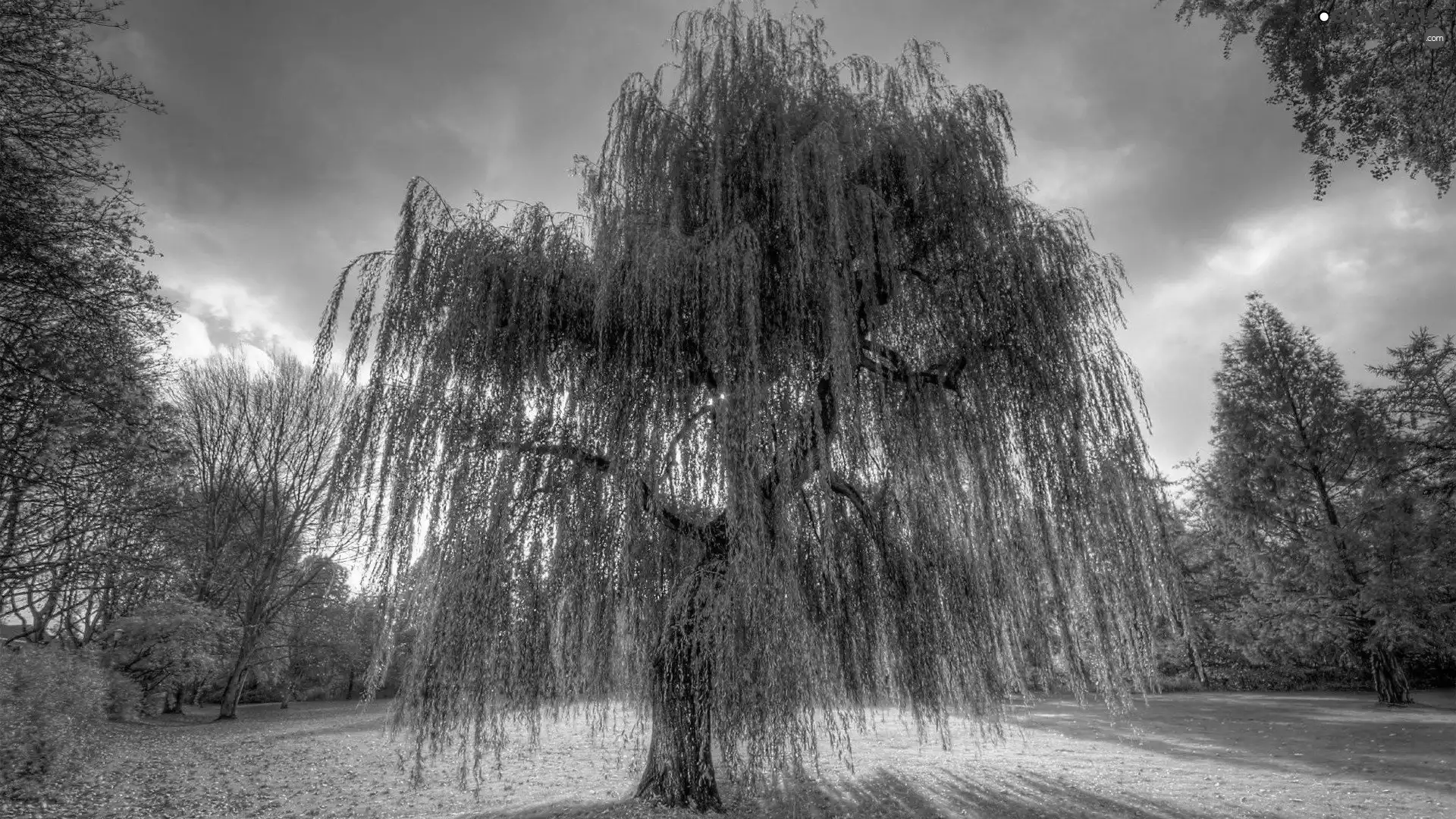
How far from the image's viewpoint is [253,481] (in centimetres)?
1848

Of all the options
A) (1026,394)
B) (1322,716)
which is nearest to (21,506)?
(1026,394)

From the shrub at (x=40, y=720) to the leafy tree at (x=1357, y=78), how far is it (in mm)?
12914

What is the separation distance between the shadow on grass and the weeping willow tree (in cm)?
75

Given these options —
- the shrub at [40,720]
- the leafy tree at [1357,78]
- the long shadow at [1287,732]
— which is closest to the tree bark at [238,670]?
the shrub at [40,720]

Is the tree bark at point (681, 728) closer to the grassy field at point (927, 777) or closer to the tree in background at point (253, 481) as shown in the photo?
the grassy field at point (927, 777)

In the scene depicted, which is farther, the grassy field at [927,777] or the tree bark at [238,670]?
the tree bark at [238,670]

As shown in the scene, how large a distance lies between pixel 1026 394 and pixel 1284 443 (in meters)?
15.2

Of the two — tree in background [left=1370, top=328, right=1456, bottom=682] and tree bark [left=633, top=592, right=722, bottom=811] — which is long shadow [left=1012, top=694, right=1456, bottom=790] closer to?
tree in background [left=1370, top=328, right=1456, bottom=682]

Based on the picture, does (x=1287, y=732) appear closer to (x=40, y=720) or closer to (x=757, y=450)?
(x=757, y=450)

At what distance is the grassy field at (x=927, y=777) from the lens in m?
6.77

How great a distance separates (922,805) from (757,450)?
502cm

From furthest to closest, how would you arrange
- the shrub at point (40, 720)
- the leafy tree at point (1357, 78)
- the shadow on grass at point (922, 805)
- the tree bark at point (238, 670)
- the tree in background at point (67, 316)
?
the tree bark at point (238, 670), the shrub at point (40, 720), the shadow on grass at point (922, 805), the tree in background at point (67, 316), the leafy tree at point (1357, 78)

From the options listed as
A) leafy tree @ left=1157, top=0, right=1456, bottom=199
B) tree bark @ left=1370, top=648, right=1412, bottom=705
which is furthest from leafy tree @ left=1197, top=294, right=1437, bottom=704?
leafy tree @ left=1157, top=0, right=1456, bottom=199

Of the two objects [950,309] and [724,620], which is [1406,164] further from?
[724,620]
